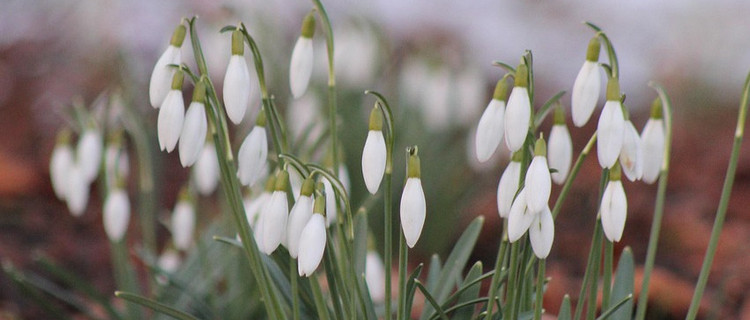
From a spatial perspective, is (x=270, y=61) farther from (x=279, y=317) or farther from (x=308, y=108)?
(x=279, y=317)

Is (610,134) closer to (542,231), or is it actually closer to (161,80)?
(542,231)

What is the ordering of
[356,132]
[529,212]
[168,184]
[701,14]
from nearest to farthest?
1. [529,212]
2. [356,132]
3. [168,184]
4. [701,14]

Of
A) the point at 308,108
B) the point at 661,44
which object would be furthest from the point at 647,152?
the point at 661,44

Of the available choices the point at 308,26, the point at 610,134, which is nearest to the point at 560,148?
the point at 610,134

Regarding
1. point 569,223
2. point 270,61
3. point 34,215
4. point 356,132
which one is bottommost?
point 569,223

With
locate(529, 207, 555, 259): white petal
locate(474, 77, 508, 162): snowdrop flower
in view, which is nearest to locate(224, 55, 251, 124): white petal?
locate(474, 77, 508, 162): snowdrop flower

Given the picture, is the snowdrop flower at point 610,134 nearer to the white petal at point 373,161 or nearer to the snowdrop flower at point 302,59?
the white petal at point 373,161

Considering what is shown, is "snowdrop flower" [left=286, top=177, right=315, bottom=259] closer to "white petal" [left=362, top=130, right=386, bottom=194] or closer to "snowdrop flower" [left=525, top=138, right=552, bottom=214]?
"white petal" [left=362, top=130, right=386, bottom=194]
